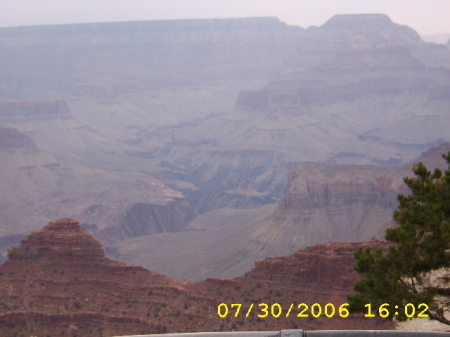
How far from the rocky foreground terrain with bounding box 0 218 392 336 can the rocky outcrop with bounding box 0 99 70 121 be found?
13064 centimetres

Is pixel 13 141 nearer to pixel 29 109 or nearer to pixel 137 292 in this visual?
pixel 29 109

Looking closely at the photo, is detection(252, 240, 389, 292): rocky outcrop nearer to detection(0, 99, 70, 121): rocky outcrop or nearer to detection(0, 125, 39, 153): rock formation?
detection(0, 125, 39, 153): rock formation

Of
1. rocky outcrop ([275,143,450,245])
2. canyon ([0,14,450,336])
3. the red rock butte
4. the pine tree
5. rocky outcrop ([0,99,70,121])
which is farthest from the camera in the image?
rocky outcrop ([0,99,70,121])

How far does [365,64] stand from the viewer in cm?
18912

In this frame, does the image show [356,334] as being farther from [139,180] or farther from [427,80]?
[427,80]

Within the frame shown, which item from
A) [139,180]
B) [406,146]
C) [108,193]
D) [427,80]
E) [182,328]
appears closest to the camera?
[182,328]

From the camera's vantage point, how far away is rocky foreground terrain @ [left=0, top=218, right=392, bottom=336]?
114ft

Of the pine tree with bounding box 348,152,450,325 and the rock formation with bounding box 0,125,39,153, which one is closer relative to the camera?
the pine tree with bounding box 348,152,450,325

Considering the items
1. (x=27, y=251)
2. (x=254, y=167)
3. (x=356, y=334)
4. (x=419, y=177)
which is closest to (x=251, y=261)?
(x=27, y=251)

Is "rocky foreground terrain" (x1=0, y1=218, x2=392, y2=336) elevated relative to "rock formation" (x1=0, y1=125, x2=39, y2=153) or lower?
lower

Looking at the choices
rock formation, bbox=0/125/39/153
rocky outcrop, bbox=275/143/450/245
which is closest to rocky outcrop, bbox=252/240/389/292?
rocky outcrop, bbox=275/143/450/245

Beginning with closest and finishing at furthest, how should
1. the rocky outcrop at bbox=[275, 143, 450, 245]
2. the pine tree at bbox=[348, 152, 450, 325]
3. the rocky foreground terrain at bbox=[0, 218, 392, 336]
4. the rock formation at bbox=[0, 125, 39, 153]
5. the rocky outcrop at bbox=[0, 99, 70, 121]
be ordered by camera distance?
the pine tree at bbox=[348, 152, 450, 325]
the rocky foreground terrain at bbox=[0, 218, 392, 336]
the rocky outcrop at bbox=[275, 143, 450, 245]
the rock formation at bbox=[0, 125, 39, 153]
the rocky outcrop at bbox=[0, 99, 70, 121]

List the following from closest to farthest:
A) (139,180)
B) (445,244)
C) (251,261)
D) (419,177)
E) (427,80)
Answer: (445,244)
(419,177)
(251,261)
(139,180)
(427,80)

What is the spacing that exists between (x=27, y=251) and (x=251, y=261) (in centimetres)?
3277
